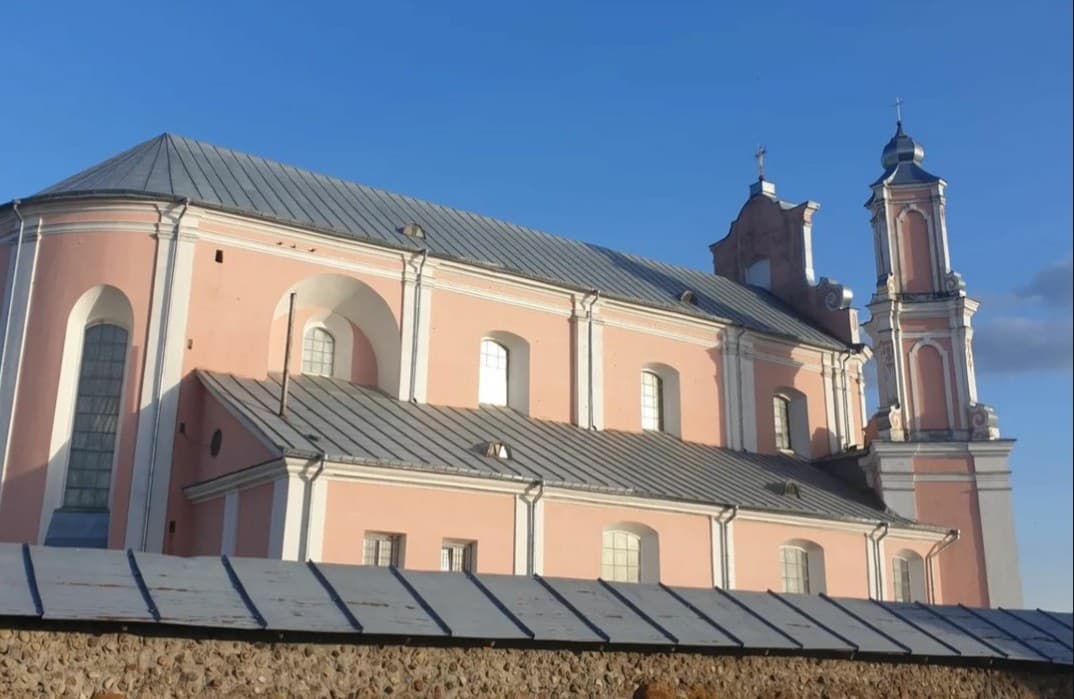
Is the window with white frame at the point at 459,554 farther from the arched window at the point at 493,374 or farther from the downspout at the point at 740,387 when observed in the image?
the downspout at the point at 740,387

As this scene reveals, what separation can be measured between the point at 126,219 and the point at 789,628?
12683mm

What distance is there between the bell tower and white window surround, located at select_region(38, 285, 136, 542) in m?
15.1

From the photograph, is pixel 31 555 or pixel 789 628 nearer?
pixel 31 555

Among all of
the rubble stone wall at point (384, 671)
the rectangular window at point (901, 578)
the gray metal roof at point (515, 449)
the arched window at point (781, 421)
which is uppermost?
the arched window at point (781, 421)

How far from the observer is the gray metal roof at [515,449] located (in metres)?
15.4

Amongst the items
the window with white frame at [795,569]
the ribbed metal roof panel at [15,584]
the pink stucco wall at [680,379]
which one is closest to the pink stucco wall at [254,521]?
the ribbed metal roof panel at [15,584]

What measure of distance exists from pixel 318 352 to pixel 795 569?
9370 millimetres

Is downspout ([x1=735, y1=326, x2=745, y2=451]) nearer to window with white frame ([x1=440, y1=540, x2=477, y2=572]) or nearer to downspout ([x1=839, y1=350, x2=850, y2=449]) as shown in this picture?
downspout ([x1=839, y1=350, x2=850, y2=449])

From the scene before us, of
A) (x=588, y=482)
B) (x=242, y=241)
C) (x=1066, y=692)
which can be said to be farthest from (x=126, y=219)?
(x=1066, y=692)

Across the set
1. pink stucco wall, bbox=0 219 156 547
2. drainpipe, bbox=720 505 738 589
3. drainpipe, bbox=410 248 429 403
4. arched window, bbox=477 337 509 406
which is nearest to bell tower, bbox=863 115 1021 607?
drainpipe, bbox=720 505 738 589

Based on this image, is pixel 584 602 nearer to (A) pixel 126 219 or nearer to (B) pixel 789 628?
(B) pixel 789 628

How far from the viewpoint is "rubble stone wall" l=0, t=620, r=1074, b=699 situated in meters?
6.11

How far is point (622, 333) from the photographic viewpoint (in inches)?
874

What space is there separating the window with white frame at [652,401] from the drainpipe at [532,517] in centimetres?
651
